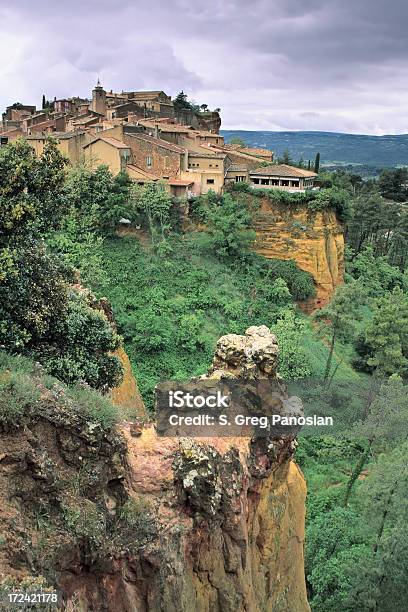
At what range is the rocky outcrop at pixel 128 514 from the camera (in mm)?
5746

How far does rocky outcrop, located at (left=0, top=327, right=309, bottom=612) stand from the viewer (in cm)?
575

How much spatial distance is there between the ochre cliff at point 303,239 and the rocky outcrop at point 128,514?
23.2 meters

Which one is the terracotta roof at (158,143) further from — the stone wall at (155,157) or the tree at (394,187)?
the tree at (394,187)

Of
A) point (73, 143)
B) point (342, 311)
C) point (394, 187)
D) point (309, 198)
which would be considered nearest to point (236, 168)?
point (309, 198)

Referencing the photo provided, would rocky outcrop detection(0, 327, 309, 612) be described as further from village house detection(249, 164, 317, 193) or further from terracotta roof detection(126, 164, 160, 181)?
village house detection(249, 164, 317, 193)

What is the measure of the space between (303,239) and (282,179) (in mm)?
4787

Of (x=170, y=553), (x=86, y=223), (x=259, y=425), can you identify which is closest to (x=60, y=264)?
(x=259, y=425)

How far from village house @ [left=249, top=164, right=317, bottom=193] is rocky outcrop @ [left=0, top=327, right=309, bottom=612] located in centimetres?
2665

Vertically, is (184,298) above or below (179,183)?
below

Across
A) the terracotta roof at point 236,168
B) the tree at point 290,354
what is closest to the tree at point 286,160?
the terracotta roof at point 236,168

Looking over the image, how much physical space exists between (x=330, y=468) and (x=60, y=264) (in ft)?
47.0

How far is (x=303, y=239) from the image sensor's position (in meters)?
31.1

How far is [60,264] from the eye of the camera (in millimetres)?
10055

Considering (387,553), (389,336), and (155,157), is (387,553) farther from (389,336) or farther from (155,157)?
(155,157)
